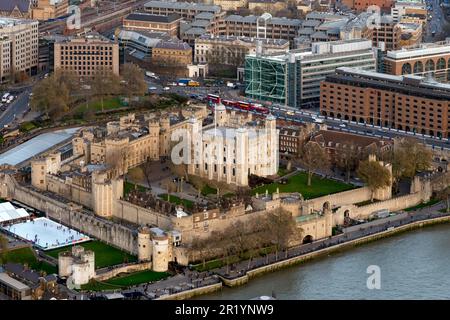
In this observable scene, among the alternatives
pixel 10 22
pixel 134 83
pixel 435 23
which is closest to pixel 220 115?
pixel 134 83

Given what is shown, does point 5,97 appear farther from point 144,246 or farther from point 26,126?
point 144,246

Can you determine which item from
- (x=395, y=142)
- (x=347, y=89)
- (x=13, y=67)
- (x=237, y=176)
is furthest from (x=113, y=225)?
(x=13, y=67)

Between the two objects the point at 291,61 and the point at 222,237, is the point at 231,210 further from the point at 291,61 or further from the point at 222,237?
the point at 291,61

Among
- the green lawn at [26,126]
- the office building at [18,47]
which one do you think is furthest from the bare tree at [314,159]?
the office building at [18,47]

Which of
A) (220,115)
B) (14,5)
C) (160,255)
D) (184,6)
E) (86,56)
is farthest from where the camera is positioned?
(184,6)

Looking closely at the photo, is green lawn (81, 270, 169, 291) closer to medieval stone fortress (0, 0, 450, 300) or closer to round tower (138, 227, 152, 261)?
medieval stone fortress (0, 0, 450, 300)

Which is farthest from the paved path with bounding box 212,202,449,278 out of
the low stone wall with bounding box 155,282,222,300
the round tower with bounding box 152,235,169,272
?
the round tower with bounding box 152,235,169,272

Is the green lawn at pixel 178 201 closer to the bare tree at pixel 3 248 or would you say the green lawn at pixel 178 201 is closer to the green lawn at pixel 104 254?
the green lawn at pixel 104 254

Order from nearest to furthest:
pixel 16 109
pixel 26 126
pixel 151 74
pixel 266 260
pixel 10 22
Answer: pixel 266 260
pixel 26 126
pixel 16 109
pixel 151 74
pixel 10 22
